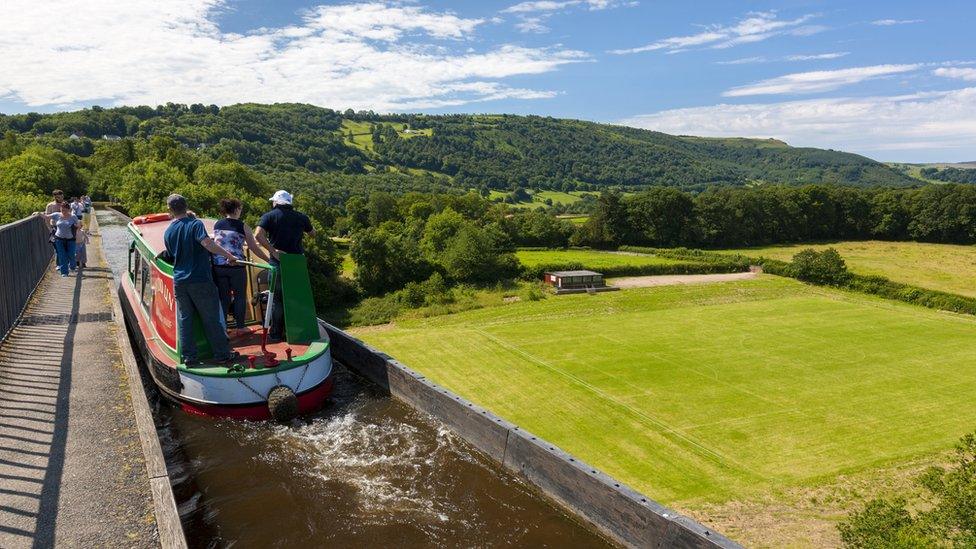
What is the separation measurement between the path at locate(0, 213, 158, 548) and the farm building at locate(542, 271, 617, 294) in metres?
45.3

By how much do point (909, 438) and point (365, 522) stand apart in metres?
24.3

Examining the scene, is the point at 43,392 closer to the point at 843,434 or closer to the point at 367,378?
the point at 367,378

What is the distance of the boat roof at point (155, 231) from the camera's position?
12.1 metres

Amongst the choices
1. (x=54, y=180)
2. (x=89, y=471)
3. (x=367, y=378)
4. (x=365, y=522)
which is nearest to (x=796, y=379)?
(x=367, y=378)

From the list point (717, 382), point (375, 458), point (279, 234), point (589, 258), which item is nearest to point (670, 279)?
point (589, 258)

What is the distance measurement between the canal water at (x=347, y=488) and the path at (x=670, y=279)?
50.2 m

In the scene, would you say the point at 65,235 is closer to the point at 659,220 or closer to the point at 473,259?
→ the point at 473,259

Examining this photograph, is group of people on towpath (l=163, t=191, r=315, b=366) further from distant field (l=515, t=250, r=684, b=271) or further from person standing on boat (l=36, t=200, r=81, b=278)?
distant field (l=515, t=250, r=684, b=271)

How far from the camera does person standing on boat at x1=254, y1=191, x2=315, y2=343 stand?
10523mm

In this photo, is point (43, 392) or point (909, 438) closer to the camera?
point (43, 392)

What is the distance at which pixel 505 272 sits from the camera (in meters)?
58.3

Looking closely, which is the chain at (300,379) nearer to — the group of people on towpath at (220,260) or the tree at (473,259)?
the group of people on towpath at (220,260)

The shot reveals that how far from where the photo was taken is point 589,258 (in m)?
69.5

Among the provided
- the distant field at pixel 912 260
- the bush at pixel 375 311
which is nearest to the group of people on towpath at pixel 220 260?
the bush at pixel 375 311
